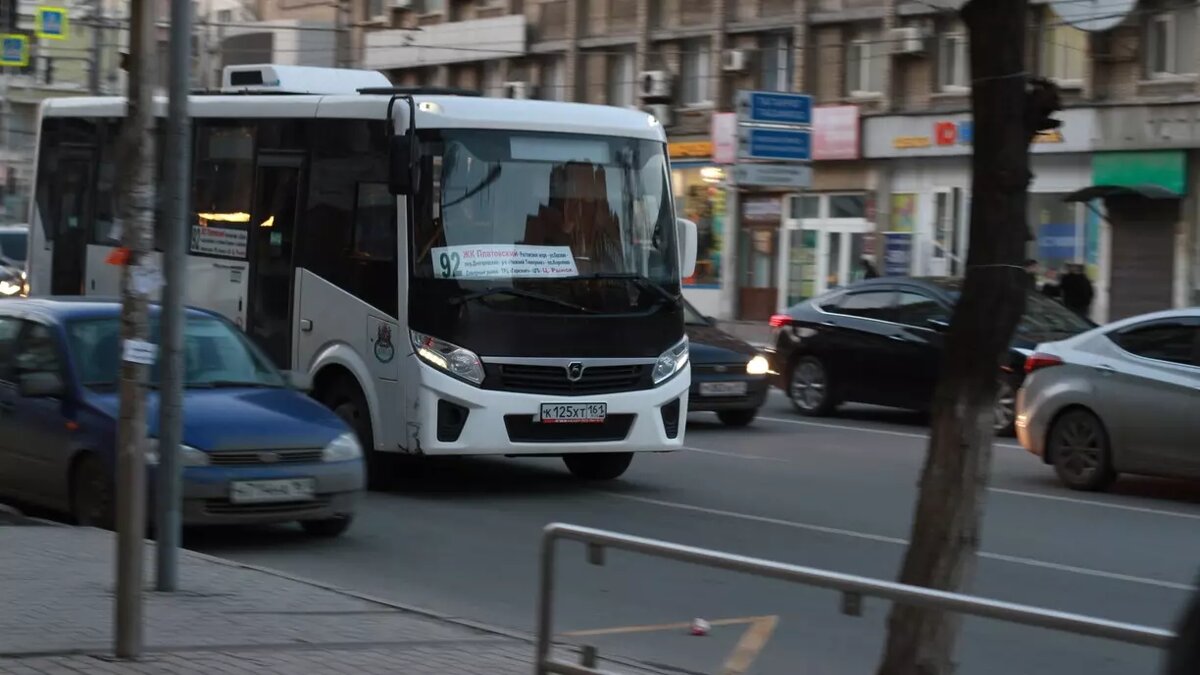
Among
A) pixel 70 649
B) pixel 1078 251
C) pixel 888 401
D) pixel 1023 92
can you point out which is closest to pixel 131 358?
pixel 70 649

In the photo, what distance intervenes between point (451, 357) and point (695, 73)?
1214 inches

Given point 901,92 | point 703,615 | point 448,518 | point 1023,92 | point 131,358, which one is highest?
point 901,92

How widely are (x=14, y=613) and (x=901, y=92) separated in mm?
31377

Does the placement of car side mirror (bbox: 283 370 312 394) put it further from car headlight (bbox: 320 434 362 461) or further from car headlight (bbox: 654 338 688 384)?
car headlight (bbox: 654 338 688 384)

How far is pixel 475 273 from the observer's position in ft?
44.5

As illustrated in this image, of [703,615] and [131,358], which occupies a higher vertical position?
[131,358]

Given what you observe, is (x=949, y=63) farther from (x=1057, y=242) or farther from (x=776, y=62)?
(x=776, y=62)

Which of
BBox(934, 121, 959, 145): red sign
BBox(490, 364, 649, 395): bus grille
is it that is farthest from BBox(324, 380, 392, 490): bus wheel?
BBox(934, 121, 959, 145): red sign

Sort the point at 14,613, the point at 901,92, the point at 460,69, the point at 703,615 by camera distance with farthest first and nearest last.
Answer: the point at 460,69
the point at 901,92
the point at 14,613
the point at 703,615

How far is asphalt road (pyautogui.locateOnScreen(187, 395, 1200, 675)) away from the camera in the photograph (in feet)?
18.4

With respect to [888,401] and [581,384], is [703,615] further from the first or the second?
[888,401]

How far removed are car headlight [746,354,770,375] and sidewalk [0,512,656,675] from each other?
10.0 metres

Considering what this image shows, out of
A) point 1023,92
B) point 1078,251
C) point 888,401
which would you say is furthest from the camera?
point 1078,251

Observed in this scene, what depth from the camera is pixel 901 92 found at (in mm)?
37969
